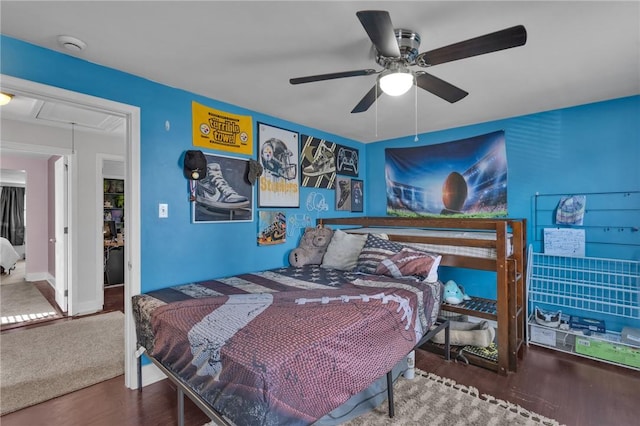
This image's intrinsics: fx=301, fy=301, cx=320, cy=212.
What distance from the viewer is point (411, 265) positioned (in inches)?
98.3

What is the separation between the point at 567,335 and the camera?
2.67 metres

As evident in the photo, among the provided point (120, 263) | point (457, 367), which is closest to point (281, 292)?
point (457, 367)

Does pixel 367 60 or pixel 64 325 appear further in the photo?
pixel 64 325

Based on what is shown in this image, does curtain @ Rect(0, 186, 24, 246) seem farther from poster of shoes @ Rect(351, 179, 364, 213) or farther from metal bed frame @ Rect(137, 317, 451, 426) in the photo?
poster of shoes @ Rect(351, 179, 364, 213)

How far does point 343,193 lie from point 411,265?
177 cm

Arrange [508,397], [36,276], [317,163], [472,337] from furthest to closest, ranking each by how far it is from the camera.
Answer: [36,276], [317,163], [472,337], [508,397]

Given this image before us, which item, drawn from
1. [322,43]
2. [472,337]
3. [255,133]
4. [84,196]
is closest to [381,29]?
[322,43]

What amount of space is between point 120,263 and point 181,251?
12.2 feet

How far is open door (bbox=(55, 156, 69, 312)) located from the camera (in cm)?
375

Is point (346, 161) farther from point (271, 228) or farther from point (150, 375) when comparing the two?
point (150, 375)

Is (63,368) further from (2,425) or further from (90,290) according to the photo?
(90,290)

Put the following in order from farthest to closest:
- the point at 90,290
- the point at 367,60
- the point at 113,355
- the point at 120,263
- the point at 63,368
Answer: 1. the point at 120,263
2. the point at 90,290
3. the point at 113,355
4. the point at 63,368
5. the point at 367,60

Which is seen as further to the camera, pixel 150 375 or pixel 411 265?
pixel 411 265

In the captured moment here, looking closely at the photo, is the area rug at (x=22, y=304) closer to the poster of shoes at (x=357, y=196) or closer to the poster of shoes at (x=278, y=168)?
the poster of shoes at (x=278, y=168)
